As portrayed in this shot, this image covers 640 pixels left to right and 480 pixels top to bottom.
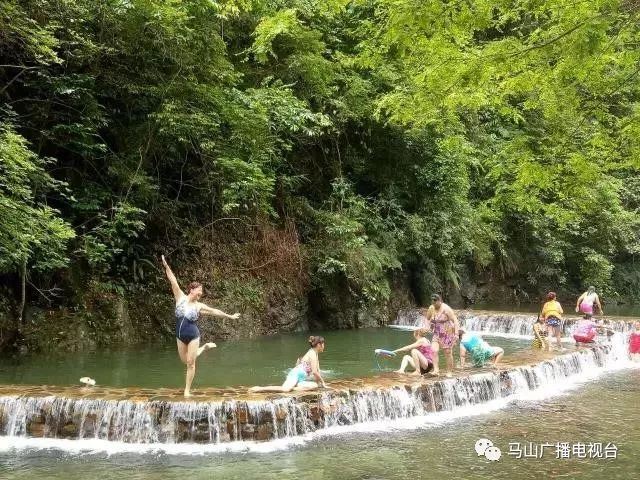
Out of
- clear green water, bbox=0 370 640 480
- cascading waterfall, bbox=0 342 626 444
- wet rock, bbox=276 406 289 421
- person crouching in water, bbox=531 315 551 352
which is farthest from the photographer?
person crouching in water, bbox=531 315 551 352

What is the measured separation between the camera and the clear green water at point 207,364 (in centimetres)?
1116

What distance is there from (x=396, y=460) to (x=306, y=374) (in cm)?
252

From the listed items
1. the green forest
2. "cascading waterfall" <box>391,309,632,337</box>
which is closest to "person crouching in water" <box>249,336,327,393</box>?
the green forest

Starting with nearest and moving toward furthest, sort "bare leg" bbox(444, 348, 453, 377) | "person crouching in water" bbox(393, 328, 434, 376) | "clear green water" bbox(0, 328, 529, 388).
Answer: "person crouching in water" bbox(393, 328, 434, 376)
"bare leg" bbox(444, 348, 453, 377)
"clear green water" bbox(0, 328, 529, 388)

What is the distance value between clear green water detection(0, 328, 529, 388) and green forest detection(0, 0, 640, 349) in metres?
1.22

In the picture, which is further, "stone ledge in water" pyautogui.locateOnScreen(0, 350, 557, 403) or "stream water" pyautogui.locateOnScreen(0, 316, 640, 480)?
"stone ledge in water" pyautogui.locateOnScreen(0, 350, 557, 403)

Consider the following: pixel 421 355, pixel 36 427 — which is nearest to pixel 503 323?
pixel 421 355

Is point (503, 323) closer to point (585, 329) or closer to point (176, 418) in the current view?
point (585, 329)

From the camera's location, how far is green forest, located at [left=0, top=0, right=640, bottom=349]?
21.9 ft

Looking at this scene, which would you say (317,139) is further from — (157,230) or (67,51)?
(67,51)

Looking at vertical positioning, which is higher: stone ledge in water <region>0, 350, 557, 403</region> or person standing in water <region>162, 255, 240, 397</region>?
person standing in water <region>162, 255, 240, 397</region>

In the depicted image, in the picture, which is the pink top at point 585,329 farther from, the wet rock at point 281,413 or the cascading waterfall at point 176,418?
the wet rock at point 281,413

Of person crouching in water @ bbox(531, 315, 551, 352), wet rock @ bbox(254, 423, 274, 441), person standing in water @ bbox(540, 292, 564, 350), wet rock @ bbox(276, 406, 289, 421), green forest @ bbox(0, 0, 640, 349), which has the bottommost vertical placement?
wet rock @ bbox(254, 423, 274, 441)

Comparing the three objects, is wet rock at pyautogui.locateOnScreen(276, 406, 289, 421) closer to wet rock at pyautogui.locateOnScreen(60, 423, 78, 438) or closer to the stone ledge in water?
the stone ledge in water
